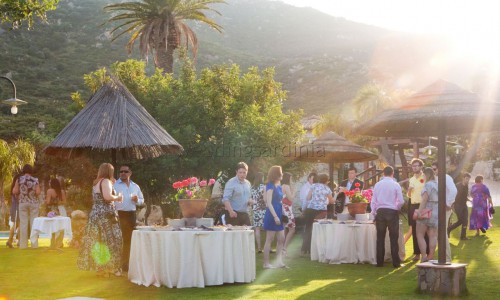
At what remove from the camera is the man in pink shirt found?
12156 millimetres

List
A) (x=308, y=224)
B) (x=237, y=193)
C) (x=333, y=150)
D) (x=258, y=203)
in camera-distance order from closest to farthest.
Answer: (x=237, y=193)
(x=308, y=224)
(x=258, y=203)
(x=333, y=150)

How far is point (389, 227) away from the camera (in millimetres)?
12336

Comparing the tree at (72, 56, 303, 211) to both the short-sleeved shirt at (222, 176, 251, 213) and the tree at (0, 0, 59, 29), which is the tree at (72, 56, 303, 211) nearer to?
the tree at (0, 0, 59, 29)

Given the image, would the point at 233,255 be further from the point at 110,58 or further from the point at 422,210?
the point at 110,58

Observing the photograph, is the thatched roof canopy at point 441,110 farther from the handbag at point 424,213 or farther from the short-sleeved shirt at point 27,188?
the short-sleeved shirt at point 27,188

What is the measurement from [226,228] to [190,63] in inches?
622

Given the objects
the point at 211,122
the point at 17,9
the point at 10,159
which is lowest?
the point at 10,159

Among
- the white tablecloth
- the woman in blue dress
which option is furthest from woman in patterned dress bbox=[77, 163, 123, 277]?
the white tablecloth

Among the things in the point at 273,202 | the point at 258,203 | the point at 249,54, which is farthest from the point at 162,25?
the point at 249,54

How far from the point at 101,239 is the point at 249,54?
92143 mm

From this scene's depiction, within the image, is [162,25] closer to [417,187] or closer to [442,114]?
[417,187]

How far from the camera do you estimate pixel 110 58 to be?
72.6 metres

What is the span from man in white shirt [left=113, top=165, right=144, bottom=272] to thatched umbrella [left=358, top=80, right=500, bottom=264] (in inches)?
160

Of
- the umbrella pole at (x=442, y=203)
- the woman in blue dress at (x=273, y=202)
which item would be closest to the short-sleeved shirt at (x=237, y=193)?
the woman in blue dress at (x=273, y=202)
